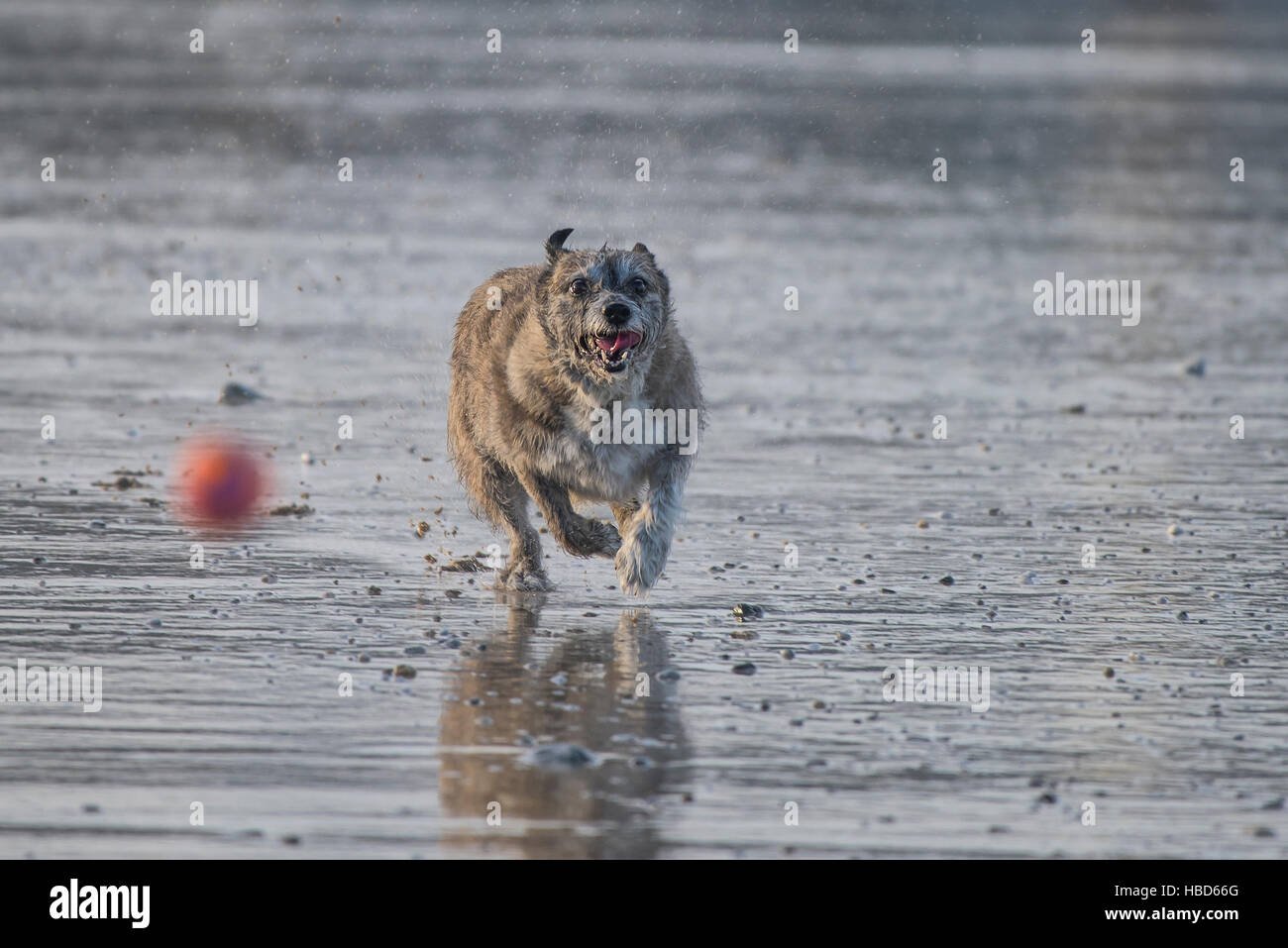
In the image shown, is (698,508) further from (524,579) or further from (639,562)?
(639,562)

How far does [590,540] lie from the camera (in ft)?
30.5

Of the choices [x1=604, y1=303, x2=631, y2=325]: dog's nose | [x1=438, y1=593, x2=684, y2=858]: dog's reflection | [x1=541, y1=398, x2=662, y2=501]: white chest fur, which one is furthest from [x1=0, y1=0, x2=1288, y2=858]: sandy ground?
[x1=604, y1=303, x2=631, y2=325]: dog's nose

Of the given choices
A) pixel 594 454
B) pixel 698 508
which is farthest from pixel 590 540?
pixel 698 508

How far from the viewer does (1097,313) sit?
16812mm

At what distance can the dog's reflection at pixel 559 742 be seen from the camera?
571cm

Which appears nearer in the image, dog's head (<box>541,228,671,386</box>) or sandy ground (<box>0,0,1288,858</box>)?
sandy ground (<box>0,0,1288,858</box>)

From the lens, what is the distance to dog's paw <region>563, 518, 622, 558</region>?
9.29 metres

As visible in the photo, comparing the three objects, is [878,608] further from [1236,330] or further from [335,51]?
[335,51]

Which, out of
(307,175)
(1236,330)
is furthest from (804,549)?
(307,175)

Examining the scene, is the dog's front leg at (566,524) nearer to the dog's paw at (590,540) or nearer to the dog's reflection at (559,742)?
the dog's paw at (590,540)

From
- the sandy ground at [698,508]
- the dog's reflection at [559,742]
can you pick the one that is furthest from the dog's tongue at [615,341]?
the dog's reflection at [559,742]

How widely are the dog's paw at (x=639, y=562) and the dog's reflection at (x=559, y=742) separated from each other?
0.33m

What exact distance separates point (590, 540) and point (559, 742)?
281cm

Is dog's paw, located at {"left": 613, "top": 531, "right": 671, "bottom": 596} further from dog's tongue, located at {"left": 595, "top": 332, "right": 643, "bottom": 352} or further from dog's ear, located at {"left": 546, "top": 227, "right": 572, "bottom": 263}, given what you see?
dog's ear, located at {"left": 546, "top": 227, "right": 572, "bottom": 263}
